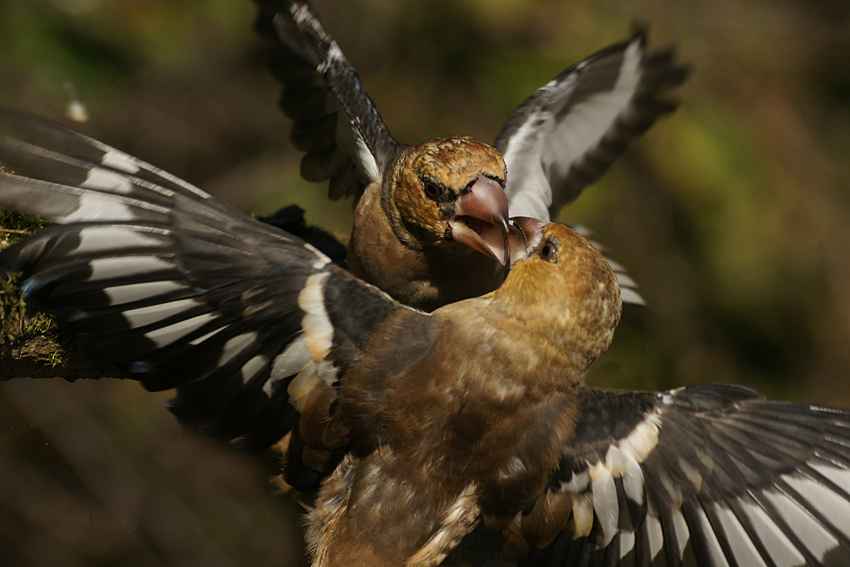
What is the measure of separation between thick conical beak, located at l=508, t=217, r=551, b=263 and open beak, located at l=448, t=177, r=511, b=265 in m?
0.02

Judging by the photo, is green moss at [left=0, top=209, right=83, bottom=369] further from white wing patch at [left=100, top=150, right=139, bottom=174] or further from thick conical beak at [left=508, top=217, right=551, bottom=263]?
thick conical beak at [left=508, top=217, right=551, bottom=263]

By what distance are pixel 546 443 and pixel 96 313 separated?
4.81ft

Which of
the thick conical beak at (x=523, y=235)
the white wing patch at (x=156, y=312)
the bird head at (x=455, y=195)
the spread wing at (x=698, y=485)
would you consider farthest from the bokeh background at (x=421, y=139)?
the white wing patch at (x=156, y=312)

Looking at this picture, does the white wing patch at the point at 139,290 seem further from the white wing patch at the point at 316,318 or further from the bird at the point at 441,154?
the bird at the point at 441,154

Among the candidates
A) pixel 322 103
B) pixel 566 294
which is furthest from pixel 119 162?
pixel 322 103

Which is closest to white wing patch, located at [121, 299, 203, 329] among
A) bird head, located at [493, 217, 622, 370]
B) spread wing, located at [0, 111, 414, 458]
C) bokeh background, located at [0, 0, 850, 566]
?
spread wing, located at [0, 111, 414, 458]

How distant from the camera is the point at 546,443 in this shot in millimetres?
2334

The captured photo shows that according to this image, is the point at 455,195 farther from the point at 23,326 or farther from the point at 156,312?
the point at 23,326

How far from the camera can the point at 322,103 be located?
3.60m

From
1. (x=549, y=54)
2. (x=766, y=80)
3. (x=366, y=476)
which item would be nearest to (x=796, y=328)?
(x=766, y=80)

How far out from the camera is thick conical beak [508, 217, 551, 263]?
8.45ft

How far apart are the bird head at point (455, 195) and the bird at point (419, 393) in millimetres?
315

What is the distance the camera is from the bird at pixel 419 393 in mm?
2111

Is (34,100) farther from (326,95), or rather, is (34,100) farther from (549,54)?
(549,54)
